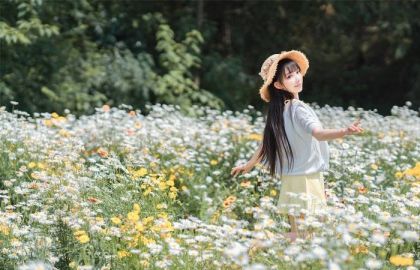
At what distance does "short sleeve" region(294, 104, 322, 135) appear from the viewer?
14.5 ft

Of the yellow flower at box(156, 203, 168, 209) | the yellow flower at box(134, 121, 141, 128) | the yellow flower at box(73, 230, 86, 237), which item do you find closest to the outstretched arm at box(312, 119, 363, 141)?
the yellow flower at box(156, 203, 168, 209)

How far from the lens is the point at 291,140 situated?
4598mm

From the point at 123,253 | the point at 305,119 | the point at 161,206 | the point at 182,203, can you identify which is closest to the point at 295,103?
the point at 305,119

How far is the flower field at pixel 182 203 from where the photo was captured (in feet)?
12.1

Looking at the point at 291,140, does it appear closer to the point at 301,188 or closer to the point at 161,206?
the point at 301,188

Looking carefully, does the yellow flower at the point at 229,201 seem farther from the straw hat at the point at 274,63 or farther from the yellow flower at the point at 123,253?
the yellow flower at the point at 123,253

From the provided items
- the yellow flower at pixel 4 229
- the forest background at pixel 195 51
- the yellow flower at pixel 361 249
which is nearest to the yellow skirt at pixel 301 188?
the yellow flower at pixel 361 249

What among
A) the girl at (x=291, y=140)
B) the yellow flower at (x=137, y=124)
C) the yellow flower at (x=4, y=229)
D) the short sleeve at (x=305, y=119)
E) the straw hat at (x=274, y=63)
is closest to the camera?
the yellow flower at (x=4, y=229)

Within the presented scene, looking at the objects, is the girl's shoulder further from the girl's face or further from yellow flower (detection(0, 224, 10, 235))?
yellow flower (detection(0, 224, 10, 235))

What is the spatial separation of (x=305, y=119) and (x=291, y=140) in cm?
18

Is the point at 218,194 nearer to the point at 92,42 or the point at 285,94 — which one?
the point at 285,94

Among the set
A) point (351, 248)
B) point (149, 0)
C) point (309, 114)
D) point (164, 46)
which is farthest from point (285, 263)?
point (149, 0)

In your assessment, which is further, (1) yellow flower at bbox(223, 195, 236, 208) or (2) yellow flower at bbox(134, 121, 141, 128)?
(2) yellow flower at bbox(134, 121, 141, 128)

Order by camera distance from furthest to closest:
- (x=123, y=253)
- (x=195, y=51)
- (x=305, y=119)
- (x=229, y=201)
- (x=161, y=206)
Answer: (x=195, y=51)
(x=229, y=201)
(x=161, y=206)
(x=305, y=119)
(x=123, y=253)
